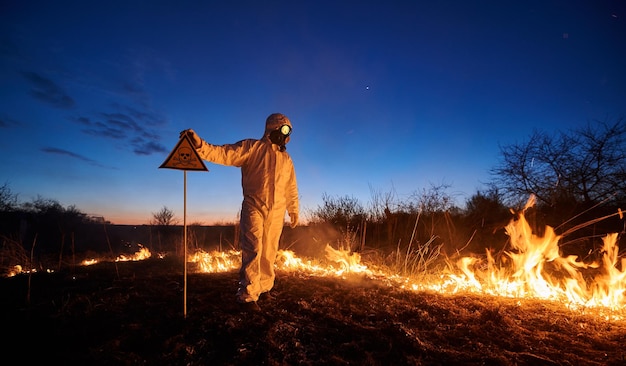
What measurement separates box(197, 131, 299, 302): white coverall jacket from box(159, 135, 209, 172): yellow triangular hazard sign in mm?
257

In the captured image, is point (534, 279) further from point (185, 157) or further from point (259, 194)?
Answer: point (185, 157)

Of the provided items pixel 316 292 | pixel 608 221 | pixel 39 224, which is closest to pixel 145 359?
pixel 316 292

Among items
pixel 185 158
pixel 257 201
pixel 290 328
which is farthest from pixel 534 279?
pixel 185 158

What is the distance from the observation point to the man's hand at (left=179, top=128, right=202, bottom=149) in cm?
448

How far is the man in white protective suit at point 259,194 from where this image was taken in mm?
4977

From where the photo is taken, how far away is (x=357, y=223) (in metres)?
14.3

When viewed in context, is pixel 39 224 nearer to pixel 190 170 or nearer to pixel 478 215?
pixel 190 170

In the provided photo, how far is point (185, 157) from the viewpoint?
4.43m

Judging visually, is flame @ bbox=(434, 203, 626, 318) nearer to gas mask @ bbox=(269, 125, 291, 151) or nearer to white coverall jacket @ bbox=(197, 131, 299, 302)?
white coverall jacket @ bbox=(197, 131, 299, 302)

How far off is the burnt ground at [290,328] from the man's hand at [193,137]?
2294 millimetres

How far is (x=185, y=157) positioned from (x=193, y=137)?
0.30m

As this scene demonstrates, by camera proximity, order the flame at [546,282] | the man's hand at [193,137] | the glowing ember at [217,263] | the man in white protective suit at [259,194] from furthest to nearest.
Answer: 1. the glowing ember at [217,263]
2. the flame at [546,282]
3. the man in white protective suit at [259,194]
4. the man's hand at [193,137]

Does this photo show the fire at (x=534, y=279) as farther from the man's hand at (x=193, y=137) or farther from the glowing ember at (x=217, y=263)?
the man's hand at (x=193, y=137)

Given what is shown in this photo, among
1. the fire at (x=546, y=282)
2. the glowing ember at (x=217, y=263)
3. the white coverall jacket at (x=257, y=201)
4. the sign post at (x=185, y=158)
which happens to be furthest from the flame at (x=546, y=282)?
the sign post at (x=185, y=158)
